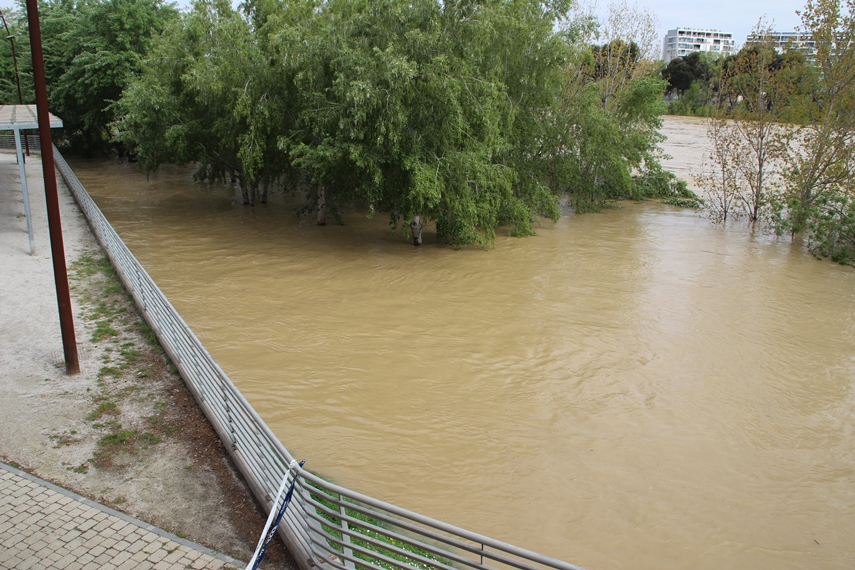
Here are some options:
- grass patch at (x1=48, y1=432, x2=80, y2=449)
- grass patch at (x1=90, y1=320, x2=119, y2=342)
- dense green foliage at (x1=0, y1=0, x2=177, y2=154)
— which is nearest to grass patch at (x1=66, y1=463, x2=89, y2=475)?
grass patch at (x1=48, y1=432, x2=80, y2=449)

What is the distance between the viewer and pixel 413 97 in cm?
1514

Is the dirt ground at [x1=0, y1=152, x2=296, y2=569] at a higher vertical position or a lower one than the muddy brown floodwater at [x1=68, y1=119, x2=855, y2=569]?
higher

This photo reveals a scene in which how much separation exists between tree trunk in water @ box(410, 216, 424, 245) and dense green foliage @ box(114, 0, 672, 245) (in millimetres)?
403

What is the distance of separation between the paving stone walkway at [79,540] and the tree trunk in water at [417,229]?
13.2 meters

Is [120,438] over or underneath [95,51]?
underneath

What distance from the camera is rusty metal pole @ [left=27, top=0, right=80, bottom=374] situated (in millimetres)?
7590

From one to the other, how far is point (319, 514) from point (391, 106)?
11.6m

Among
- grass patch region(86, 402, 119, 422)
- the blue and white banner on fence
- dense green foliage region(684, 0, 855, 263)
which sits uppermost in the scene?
dense green foliage region(684, 0, 855, 263)

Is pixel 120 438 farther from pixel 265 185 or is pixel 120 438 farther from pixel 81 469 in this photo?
pixel 265 185

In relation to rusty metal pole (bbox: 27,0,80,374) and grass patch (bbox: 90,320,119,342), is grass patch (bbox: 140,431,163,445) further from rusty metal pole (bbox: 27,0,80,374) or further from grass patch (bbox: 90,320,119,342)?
grass patch (bbox: 90,320,119,342)

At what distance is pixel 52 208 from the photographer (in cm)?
807

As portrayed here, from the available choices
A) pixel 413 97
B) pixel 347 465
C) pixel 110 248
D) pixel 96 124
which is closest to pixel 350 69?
pixel 413 97

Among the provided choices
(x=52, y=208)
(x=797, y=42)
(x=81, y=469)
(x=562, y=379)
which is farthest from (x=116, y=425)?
(x=797, y=42)

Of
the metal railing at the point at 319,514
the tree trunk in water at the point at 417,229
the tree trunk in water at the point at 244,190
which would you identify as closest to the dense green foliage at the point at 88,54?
the tree trunk in water at the point at 244,190
